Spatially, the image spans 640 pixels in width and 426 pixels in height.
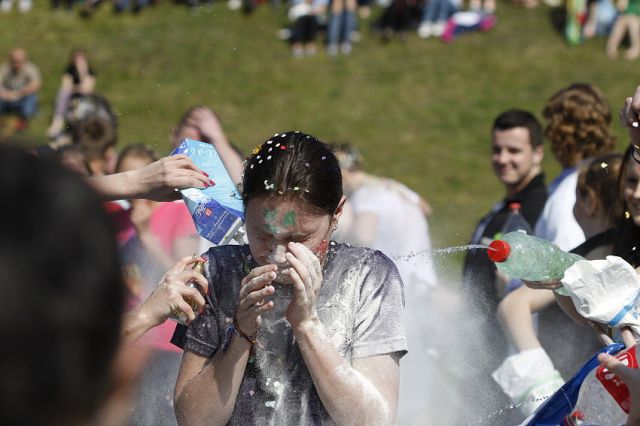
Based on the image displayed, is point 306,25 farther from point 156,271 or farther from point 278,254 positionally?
point 278,254

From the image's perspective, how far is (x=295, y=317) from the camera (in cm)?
242

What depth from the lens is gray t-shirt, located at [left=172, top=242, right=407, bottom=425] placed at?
2.54 meters

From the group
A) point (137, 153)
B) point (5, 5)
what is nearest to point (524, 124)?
point (137, 153)

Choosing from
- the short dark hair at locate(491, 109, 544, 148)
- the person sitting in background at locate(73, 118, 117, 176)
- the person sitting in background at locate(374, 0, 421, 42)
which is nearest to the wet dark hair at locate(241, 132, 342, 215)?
the short dark hair at locate(491, 109, 544, 148)

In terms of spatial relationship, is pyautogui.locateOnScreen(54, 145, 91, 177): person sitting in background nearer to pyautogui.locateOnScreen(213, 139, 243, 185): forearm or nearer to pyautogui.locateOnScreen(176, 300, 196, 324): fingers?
pyautogui.locateOnScreen(213, 139, 243, 185): forearm

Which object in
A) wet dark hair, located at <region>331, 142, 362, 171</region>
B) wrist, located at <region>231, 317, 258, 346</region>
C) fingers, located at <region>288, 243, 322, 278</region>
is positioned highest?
fingers, located at <region>288, 243, 322, 278</region>

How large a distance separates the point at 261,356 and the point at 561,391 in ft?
2.78

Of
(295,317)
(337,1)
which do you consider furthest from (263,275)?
(337,1)

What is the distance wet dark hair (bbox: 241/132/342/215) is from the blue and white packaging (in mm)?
198

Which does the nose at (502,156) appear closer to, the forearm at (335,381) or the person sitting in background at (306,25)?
the forearm at (335,381)

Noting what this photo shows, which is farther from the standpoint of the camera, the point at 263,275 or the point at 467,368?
the point at 467,368

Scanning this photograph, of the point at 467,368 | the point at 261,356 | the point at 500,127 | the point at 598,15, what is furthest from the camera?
the point at 598,15

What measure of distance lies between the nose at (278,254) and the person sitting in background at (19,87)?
11288 millimetres

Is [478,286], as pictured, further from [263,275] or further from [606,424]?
[263,275]
